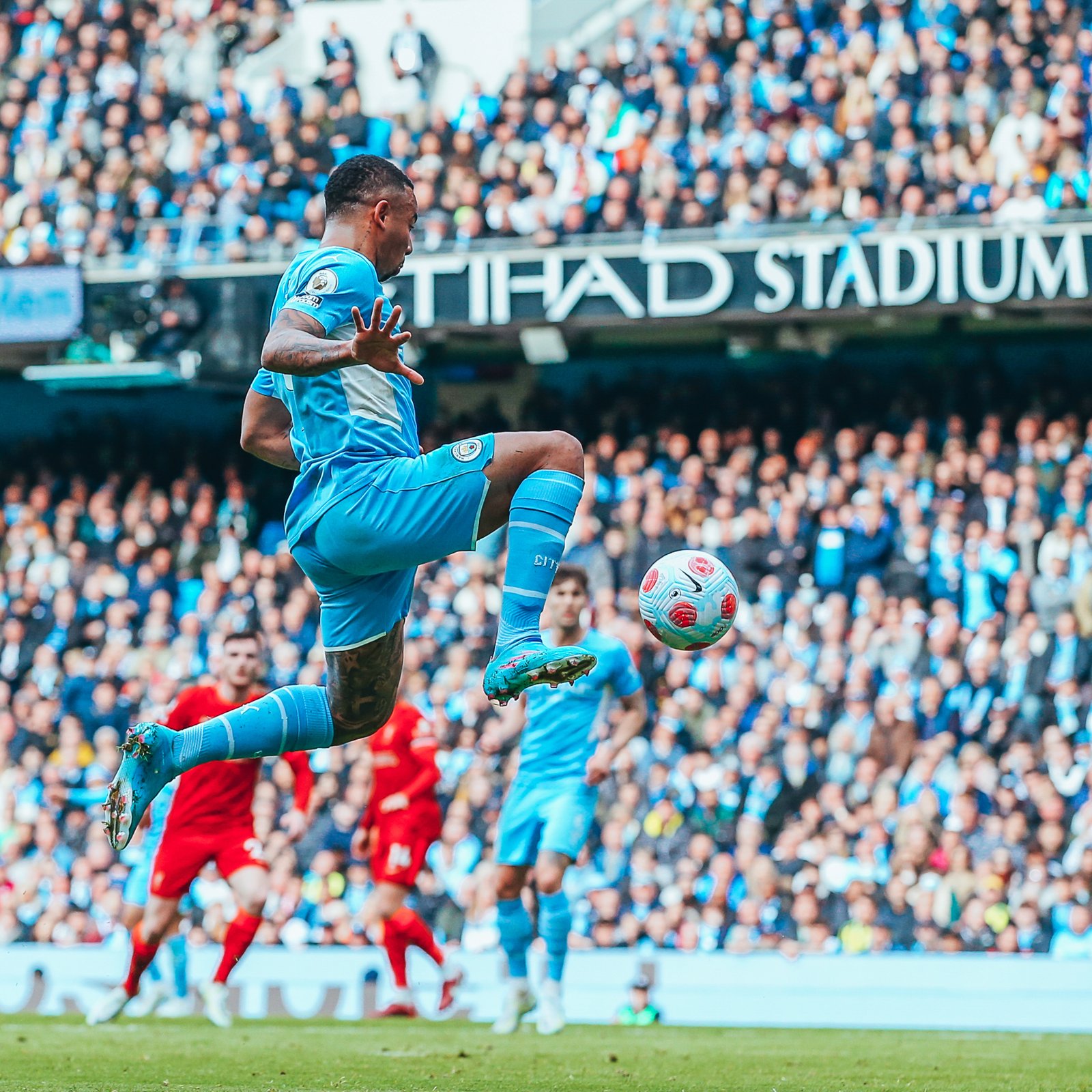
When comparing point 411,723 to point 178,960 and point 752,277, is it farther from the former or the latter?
point 752,277

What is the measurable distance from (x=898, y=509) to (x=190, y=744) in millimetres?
12088

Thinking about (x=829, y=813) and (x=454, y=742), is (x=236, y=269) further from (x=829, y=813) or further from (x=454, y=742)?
(x=829, y=813)

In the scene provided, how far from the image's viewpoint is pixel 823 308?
18.6m

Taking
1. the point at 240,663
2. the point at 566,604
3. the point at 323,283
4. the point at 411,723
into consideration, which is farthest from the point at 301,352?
the point at 411,723

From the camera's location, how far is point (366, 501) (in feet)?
21.4

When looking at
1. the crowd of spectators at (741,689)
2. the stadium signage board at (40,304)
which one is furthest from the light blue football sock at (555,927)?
the stadium signage board at (40,304)

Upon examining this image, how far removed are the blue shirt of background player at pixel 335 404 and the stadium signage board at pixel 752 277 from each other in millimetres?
12310

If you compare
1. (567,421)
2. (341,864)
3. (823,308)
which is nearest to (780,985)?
(341,864)

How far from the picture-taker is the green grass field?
7996 mm

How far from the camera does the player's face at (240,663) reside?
37.1 ft

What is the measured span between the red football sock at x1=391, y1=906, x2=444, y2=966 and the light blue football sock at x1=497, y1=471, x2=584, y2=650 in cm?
634

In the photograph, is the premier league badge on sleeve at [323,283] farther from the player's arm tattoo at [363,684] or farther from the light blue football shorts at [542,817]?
the light blue football shorts at [542,817]

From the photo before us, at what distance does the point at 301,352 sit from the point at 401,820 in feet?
22.8

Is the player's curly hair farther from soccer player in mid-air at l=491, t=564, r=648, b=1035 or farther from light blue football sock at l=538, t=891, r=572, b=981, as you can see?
light blue football sock at l=538, t=891, r=572, b=981
